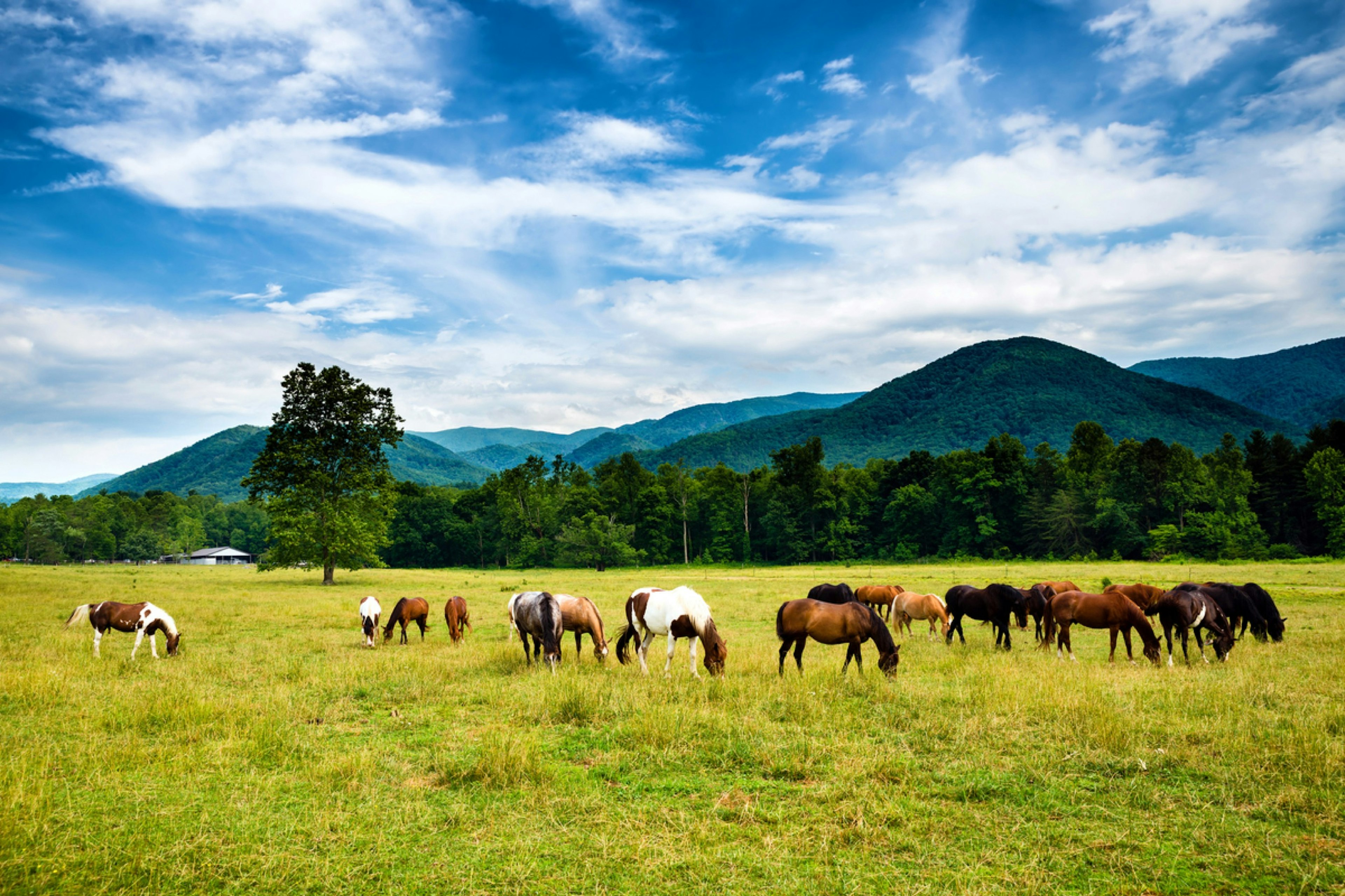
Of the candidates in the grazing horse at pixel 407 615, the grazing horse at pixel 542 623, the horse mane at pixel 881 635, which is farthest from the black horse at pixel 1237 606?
the grazing horse at pixel 407 615

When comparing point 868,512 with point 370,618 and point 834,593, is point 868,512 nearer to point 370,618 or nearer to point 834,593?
point 834,593

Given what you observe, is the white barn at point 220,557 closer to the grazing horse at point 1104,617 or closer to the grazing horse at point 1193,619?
the grazing horse at point 1104,617

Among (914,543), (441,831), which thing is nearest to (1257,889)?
(441,831)

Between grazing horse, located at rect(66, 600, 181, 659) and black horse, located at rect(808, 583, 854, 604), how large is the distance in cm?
1548

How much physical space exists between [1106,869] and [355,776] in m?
6.93

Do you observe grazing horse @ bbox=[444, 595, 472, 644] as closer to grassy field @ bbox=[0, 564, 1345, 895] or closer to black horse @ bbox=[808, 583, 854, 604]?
grassy field @ bbox=[0, 564, 1345, 895]

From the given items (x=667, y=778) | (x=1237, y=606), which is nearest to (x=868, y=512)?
(x=1237, y=606)

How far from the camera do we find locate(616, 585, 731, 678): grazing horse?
1202 cm

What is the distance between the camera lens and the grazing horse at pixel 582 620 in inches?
551

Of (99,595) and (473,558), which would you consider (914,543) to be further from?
(99,595)

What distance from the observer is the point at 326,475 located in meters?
41.2

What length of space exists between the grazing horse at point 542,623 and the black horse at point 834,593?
24.4ft

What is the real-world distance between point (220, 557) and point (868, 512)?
116255 mm

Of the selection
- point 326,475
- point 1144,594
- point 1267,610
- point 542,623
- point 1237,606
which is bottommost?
point 1267,610
